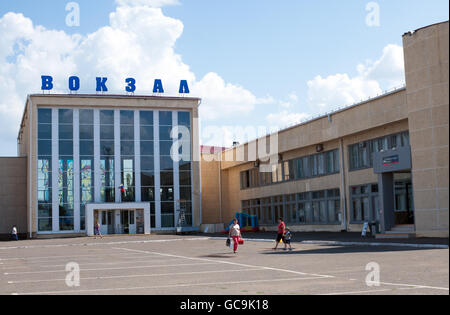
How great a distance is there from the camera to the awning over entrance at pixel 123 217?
5593 cm

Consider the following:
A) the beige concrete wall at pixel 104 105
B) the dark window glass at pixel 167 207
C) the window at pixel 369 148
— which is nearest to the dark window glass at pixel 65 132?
the beige concrete wall at pixel 104 105

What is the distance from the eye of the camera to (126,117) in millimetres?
57562

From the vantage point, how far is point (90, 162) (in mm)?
55969

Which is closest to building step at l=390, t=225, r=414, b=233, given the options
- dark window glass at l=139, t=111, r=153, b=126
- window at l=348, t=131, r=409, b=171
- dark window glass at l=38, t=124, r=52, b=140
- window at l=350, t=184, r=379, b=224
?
window at l=348, t=131, r=409, b=171

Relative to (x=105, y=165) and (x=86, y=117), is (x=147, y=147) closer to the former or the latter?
(x=105, y=165)

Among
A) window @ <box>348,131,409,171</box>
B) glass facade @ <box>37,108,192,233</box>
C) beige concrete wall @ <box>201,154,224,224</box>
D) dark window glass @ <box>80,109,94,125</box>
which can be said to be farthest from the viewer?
beige concrete wall @ <box>201,154,224,224</box>

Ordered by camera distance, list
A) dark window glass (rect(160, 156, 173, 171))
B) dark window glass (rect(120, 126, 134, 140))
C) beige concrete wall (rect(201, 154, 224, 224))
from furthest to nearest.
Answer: beige concrete wall (rect(201, 154, 224, 224))
dark window glass (rect(160, 156, 173, 171))
dark window glass (rect(120, 126, 134, 140))

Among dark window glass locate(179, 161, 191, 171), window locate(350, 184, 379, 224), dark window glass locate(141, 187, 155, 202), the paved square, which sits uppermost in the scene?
dark window glass locate(179, 161, 191, 171)

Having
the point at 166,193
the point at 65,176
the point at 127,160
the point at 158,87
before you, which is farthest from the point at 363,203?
the point at 65,176

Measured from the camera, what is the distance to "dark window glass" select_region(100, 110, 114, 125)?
187ft

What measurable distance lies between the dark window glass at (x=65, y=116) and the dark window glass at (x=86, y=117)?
1080 mm

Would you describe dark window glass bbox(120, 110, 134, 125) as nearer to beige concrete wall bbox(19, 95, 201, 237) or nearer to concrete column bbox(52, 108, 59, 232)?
beige concrete wall bbox(19, 95, 201, 237)

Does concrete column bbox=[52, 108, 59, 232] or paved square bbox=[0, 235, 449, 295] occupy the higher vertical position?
concrete column bbox=[52, 108, 59, 232]

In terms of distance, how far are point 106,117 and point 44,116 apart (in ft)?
19.8
